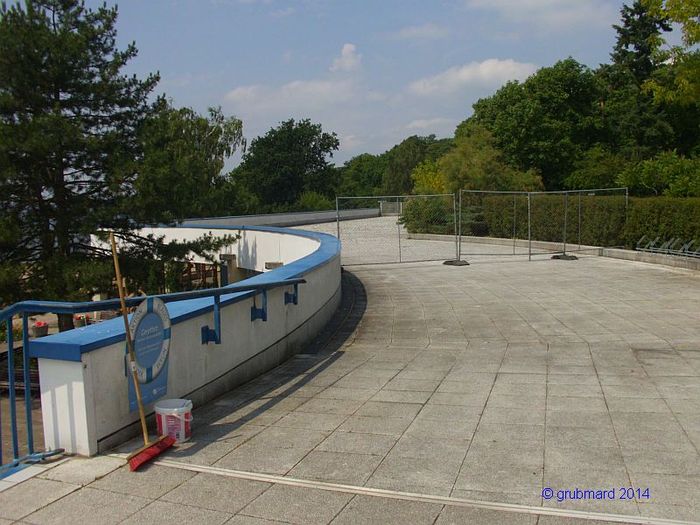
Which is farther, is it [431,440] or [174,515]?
[431,440]

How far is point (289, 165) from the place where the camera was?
8050 cm

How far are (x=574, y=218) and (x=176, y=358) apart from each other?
2084 cm

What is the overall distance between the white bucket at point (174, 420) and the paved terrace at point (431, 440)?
4.9 inches

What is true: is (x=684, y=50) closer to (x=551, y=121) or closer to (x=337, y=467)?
(x=337, y=467)

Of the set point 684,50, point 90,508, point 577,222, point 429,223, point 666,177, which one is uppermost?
point 684,50

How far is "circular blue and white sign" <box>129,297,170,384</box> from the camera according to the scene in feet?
14.6

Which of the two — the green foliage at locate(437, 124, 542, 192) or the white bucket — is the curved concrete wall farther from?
the green foliage at locate(437, 124, 542, 192)

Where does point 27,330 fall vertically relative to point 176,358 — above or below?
above

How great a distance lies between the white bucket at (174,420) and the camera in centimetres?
446

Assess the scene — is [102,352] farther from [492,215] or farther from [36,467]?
[492,215]

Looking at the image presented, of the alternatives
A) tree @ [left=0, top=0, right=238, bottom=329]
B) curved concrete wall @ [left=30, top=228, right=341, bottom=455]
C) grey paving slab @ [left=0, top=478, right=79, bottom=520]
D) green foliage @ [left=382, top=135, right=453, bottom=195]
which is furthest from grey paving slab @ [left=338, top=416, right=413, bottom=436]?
green foliage @ [left=382, top=135, right=453, bottom=195]

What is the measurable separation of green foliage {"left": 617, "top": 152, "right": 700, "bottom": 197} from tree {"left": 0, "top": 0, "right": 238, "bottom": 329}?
62.4 ft

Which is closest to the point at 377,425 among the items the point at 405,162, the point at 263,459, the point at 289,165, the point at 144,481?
the point at 263,459

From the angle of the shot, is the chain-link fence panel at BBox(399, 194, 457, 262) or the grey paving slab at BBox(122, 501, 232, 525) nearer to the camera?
the grey paving slab at BBox(122, 501, 232, 525)
